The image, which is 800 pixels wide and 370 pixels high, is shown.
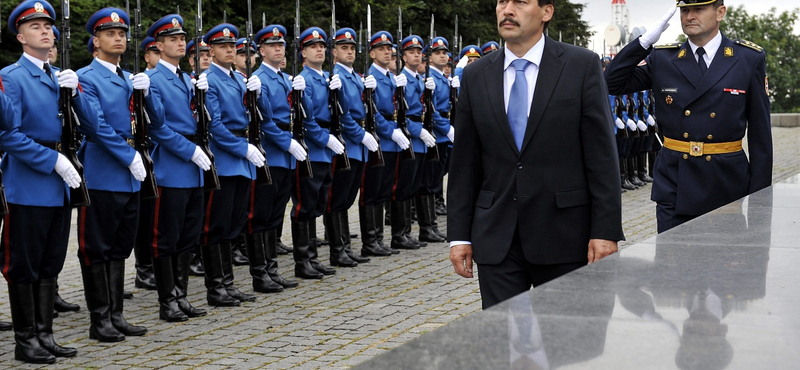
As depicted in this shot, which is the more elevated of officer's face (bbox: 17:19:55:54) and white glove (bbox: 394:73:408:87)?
officer's face (bbox: 17:19:55:54)

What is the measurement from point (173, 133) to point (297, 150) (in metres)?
1.48

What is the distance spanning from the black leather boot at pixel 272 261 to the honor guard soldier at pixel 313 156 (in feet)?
1.26

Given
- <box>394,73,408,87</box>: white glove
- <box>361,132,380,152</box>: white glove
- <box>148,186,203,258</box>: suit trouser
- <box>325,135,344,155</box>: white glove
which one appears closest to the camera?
<box>148,186,203,258</box>: suit trouser

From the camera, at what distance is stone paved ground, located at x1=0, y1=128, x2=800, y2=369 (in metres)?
5.82

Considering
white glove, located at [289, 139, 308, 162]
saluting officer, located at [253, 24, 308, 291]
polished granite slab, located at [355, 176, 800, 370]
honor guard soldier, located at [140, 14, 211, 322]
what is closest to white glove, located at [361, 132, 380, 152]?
saluting officer, located at [253, 24, 308, 291]

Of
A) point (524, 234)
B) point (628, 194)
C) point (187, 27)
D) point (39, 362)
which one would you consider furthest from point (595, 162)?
point (187, 27)

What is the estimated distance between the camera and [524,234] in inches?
160

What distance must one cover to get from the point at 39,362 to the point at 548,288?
383 cm

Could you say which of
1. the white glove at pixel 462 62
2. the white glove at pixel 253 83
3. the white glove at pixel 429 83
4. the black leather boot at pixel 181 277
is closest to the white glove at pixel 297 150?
the white glove at pixel 253 83

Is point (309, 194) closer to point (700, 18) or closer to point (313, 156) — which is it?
point (313, 156)

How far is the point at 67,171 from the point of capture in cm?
592

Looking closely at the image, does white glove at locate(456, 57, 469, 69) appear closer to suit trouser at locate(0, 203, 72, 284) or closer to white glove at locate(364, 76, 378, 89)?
white glove at locate(364, 76, 378, 89)

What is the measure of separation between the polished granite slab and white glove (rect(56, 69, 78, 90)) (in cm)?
355

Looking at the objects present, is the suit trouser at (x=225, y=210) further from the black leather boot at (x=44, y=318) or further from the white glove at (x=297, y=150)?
the black leather boot at (x=44, y=318)
